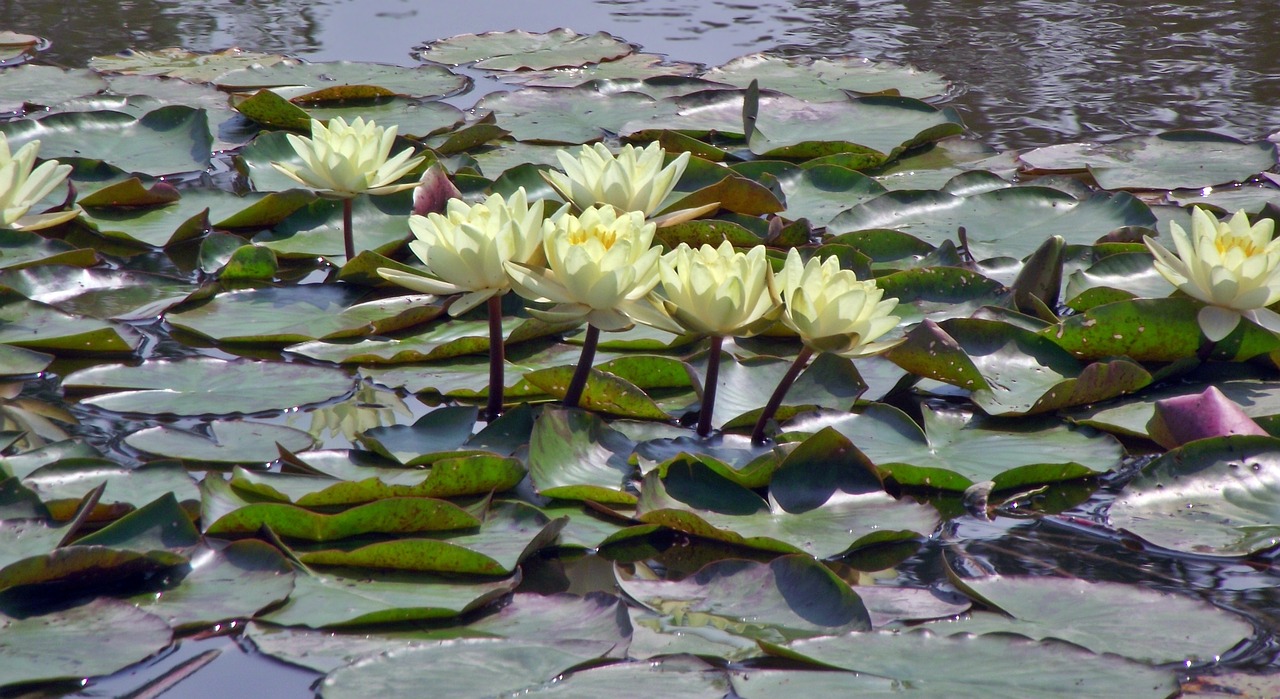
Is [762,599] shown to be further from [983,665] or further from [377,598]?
[377,598]

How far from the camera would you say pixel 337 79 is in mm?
4504

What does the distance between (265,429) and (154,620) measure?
0.63 metres

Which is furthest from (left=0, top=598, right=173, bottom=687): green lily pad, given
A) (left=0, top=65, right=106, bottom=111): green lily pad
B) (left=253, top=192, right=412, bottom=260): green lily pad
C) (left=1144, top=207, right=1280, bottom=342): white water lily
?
(left=0, top=65, right=106, bottom=111): green lily pad

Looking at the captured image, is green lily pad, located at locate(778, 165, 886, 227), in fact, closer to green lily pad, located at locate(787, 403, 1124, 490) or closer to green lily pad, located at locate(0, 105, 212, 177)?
green lily pad, located at locate(787, 403, 1124, 490)

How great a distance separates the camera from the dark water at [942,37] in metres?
4.19

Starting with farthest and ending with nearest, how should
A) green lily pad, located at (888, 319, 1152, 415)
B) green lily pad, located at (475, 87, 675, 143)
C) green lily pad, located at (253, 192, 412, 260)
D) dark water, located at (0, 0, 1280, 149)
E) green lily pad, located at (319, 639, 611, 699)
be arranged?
1. dark water, located at (0, 0, 1280, 149)
2. green lily pad, located at (475, 87, 675, 143)
3. green lily pad, located at (253, 192, 412, 260)
4. green lily pad, located at (888, 319, 1152, 415)
5. green lily pad, located at (319, 639, 611, 699)

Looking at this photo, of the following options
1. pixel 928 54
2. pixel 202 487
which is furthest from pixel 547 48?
pixel 202 487

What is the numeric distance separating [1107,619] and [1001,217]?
1725 mm

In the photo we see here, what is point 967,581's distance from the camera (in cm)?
173

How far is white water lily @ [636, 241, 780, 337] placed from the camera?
6.21 feet

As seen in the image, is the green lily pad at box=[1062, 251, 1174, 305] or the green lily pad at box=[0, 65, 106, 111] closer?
the green lily pad at box=[1062, 251, 1174, 305]

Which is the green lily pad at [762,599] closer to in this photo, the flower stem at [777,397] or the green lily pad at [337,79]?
the flower stem at [777,397]

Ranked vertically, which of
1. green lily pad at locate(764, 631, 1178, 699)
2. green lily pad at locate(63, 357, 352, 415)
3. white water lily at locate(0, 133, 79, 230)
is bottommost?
green lily pad at locate(63, 357, 352, 415)

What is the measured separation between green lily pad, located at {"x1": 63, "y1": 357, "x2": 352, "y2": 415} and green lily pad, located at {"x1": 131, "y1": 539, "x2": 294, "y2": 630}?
57cm
